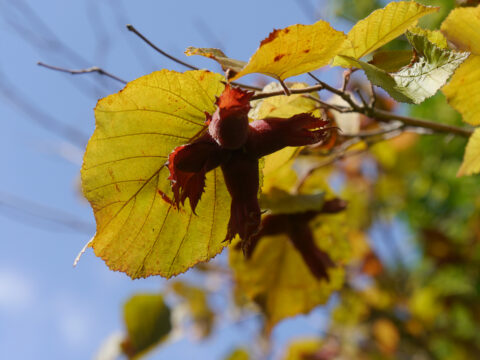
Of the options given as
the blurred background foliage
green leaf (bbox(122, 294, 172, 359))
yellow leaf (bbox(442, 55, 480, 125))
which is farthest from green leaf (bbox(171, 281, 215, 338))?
yellow leaf (bbox(442, 55, 480, 125))

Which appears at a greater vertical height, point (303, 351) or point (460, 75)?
point (460, 75)

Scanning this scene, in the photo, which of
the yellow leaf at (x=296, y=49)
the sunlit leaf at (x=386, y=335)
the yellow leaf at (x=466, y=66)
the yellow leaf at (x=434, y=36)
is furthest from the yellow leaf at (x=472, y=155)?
the sunlit leaf at (x=386, y=335)

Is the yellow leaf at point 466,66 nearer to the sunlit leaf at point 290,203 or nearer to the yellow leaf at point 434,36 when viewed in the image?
the yellow leaf at point 434,36

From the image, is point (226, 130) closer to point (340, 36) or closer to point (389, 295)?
point (340, 36)

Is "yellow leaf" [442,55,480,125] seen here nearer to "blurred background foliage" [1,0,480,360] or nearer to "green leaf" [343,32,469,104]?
"green leaf" [343,32,469,104]

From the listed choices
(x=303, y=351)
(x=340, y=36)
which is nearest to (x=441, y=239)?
Result: (x=303, y=351)

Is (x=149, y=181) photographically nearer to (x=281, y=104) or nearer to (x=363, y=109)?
(x=281, y=104)
